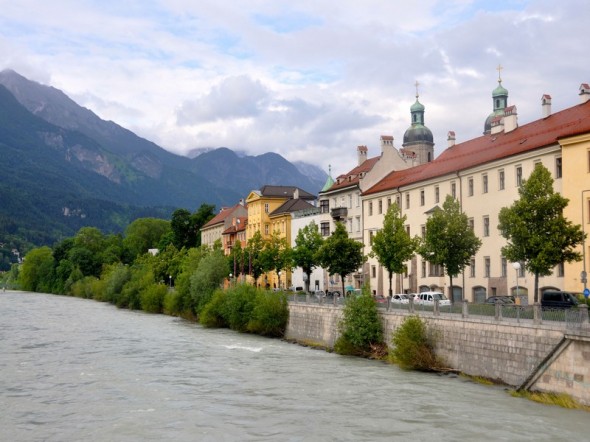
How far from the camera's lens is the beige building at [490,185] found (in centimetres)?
4847

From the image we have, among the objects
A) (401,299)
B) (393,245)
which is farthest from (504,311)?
(393,245)

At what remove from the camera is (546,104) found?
59375 millimetres

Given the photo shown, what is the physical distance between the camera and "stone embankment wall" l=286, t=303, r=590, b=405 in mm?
27984

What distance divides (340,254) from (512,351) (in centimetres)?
3406

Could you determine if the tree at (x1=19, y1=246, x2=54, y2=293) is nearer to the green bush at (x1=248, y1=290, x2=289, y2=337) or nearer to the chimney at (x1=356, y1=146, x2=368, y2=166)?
the chimney at (x1=356, y1=146, x2=368, y2=166)

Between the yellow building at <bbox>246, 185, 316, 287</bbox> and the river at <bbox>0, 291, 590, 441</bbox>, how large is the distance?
58522mm

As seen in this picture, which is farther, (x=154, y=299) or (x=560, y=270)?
(x=154, y=299)

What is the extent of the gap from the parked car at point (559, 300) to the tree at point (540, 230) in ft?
2.29

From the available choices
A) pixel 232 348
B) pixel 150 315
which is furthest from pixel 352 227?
pixel 232 348

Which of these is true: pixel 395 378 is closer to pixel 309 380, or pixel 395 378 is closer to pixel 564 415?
pixel 309 380

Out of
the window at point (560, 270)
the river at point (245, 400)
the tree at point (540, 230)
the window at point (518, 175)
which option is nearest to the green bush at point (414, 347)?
the river at point (245, 400)

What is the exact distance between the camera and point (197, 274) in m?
81.3

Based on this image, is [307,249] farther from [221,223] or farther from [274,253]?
[221,223]

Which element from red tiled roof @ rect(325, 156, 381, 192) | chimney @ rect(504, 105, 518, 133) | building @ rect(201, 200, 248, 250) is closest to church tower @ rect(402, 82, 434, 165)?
building @ rect(201, 200, 248, 250)
